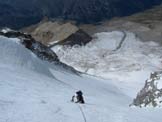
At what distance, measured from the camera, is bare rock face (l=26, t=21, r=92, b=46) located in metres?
75.7

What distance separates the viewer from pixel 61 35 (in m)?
77.6

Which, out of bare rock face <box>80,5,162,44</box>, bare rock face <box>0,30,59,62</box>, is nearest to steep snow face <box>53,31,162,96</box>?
bare rock face <box>80,5,162,44</box>

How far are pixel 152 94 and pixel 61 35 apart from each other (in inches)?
2200

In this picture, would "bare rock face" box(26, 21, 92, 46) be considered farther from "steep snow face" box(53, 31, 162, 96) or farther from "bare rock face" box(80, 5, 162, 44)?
"bare rock face" box(80, 5, 162, 44)

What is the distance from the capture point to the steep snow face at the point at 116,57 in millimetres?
58594

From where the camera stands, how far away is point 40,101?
16875 millimetres

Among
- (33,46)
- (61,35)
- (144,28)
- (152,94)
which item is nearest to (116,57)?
(61,35)

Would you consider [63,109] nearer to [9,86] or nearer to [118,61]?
[9,86]

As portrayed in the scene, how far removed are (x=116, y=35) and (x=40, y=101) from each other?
2494 inches

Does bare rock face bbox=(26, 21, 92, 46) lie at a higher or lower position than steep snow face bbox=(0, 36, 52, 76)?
higher

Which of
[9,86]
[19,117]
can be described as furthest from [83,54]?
[19,117]

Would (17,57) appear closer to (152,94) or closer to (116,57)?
(152,94)

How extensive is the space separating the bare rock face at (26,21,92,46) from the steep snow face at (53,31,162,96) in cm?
137

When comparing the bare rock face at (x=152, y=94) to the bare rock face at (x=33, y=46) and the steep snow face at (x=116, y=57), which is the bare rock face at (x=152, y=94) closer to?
the bare rock face at (x=33, y=46)
